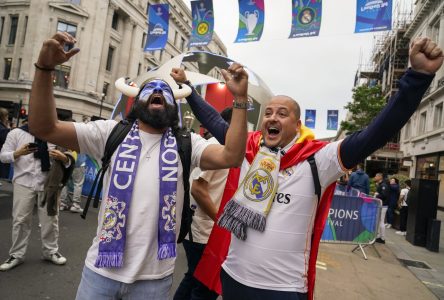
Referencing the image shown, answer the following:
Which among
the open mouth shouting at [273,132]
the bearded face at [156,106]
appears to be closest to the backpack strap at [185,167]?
the bearded face at [156,106]

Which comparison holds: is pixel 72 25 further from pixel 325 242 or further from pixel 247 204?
pixel 247 204

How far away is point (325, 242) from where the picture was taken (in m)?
7.55

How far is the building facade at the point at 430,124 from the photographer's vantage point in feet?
72.6

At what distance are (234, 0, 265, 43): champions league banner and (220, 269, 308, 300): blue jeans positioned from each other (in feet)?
31.6

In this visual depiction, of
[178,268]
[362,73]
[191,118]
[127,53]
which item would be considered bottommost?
[178,268]

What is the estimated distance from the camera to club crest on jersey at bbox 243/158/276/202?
7.25 ft

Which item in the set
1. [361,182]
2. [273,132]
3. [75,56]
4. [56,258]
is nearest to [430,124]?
[361,182]

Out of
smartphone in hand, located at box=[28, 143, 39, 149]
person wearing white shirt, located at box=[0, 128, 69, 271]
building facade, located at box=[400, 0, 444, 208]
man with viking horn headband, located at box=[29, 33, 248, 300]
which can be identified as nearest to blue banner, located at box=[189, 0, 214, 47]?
person wearing white shirt, located at box=[0, 128, 69, 271]

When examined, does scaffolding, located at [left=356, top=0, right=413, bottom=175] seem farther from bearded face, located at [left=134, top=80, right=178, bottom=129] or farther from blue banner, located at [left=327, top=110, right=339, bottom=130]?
bearded face, located at [left=134, top=80, right=178, bottom=129]

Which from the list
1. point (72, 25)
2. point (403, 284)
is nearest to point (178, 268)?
point (403, 284)

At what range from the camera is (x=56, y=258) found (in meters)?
4.73

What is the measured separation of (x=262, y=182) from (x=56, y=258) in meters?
3.75

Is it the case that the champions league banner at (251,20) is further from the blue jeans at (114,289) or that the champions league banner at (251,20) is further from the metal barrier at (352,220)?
the blue jeans at (114,289)

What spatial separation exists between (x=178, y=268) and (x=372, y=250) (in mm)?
5133
